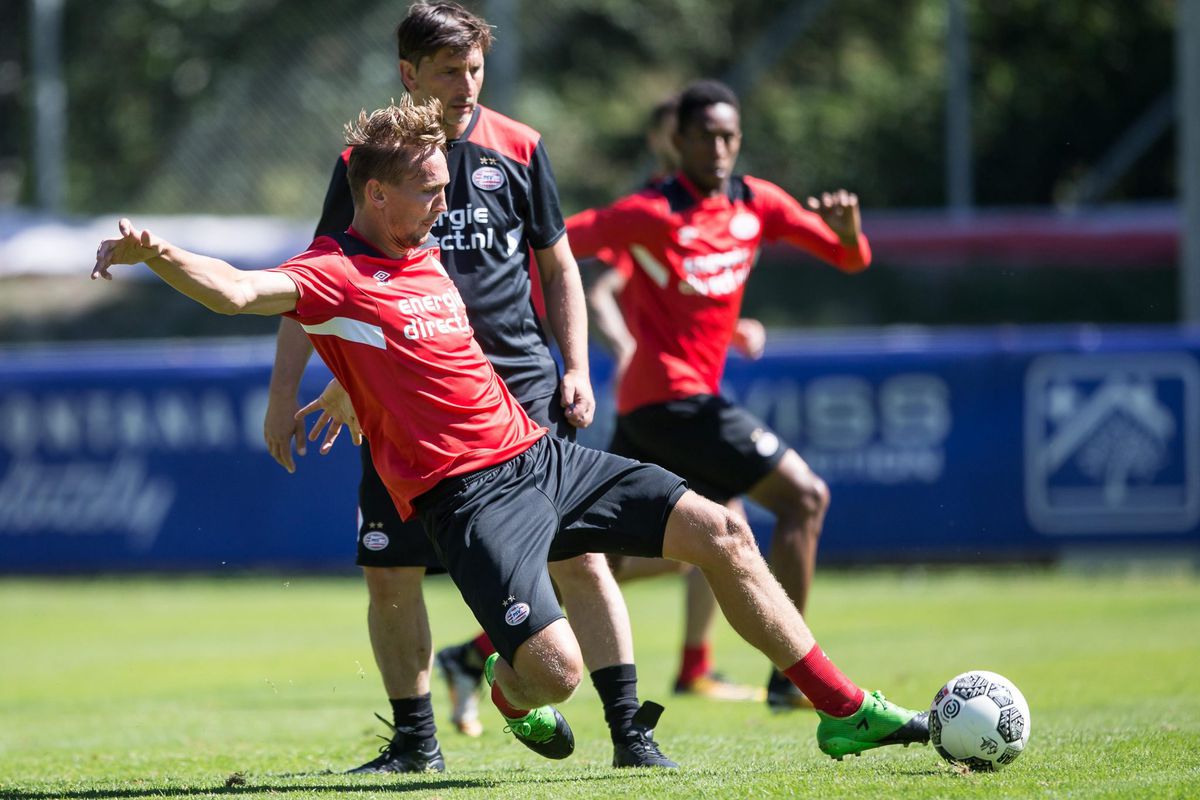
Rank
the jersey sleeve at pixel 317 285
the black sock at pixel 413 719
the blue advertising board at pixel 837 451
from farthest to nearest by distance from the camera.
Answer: the blue advertising board at pixel 837 451 < the black sock at pixel 413 719 < the jersey sleeve at pixel 317 285

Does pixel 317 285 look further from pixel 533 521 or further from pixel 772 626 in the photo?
pixel 772 626

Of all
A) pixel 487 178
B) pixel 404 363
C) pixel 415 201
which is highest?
pixel 487 178

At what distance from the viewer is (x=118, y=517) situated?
1395 cm

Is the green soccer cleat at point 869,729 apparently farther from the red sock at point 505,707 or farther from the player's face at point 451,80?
the player's face at point 451,80

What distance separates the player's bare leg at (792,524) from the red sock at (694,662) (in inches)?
36.5

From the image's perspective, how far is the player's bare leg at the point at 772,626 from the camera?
16.9ft

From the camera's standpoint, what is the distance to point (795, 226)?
24.0ft

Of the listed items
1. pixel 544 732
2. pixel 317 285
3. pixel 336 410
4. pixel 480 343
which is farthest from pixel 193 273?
pixel 544 732

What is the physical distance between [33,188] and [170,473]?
3.50 m

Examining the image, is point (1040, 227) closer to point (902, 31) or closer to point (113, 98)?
point (902, 31)

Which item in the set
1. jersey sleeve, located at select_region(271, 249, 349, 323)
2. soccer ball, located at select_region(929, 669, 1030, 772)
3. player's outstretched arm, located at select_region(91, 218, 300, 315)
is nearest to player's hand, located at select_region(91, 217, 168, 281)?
player's outstretched arm, located at select_region(91, 218, 300, 315)

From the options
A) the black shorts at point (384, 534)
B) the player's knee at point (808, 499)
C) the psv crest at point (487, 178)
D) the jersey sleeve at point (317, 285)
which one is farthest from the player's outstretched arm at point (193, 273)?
the player's knee at point (808, 499)

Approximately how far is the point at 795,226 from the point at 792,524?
1.31 m

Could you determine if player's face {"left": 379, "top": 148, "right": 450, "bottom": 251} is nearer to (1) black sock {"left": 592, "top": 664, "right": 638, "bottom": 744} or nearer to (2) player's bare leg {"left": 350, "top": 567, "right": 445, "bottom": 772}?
(2) player's bare leg {"left": 350, "top": 567, "right": 445, "bottom": 772}
